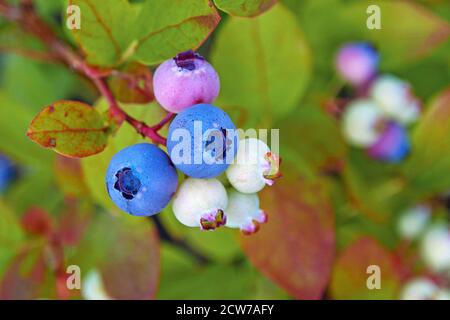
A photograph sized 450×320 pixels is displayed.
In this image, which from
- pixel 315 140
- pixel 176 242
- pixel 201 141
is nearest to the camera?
pixel 201 141

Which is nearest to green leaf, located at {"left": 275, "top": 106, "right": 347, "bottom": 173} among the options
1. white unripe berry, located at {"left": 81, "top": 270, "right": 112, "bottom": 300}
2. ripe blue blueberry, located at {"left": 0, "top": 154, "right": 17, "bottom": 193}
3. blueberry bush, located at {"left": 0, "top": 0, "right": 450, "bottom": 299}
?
blueberry bush, located at {"left": 0, "top": 0, "right": 450, "bottom": 299}

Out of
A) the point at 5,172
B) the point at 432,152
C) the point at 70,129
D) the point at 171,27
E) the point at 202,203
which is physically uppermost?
the point at 5,172

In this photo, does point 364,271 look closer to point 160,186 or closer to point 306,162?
point 306,162

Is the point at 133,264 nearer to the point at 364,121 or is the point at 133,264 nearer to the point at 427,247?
the point at 364,121

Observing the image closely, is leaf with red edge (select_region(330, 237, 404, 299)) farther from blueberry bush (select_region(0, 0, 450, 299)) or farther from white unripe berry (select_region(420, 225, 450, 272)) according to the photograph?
white unripe berry (select_region(420, 225, 450, 272))

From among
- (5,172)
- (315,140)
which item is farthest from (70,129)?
(5,172)
